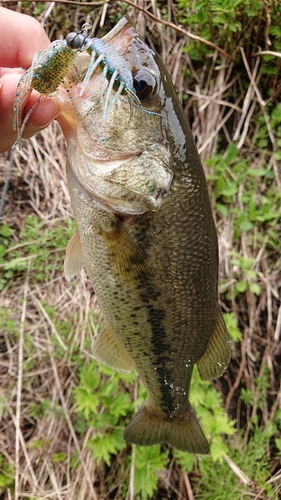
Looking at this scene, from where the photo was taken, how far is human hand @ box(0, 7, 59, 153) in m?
1.27

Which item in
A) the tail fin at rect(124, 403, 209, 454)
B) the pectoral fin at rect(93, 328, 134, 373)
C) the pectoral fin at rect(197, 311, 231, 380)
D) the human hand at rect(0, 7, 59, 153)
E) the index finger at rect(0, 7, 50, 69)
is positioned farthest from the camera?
the tail fin at rect(124, 403, 209, 454)

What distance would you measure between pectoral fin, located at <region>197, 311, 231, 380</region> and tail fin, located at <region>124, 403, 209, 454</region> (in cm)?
30

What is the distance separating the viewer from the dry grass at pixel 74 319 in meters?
2.72

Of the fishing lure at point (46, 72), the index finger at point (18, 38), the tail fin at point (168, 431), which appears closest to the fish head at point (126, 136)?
the fishing lure at point (46, 72)

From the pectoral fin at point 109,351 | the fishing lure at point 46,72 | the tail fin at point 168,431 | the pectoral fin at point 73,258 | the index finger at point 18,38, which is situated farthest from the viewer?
the tail fin at point 168,431

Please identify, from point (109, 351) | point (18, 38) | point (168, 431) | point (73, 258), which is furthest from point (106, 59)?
point (168, 431)

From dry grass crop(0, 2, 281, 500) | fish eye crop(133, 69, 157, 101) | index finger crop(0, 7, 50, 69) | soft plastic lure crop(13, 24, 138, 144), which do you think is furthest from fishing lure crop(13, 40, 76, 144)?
dry grass crop(0, 2, 281, 500)

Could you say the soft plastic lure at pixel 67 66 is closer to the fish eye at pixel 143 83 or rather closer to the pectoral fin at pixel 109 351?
the fish eye at pixel 143 83

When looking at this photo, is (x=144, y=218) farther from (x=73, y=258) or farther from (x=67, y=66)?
(x=67, y=66)

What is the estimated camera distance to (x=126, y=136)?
1.37 meters

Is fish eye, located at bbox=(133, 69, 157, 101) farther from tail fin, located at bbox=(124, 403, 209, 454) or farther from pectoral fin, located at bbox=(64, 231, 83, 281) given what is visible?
tail fin, located at bbox=(124, 403, 209, 454)

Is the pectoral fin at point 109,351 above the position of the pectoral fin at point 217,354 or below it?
below

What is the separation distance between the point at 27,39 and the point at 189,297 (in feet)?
3.88

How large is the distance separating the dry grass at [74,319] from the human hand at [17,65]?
5.27ft
